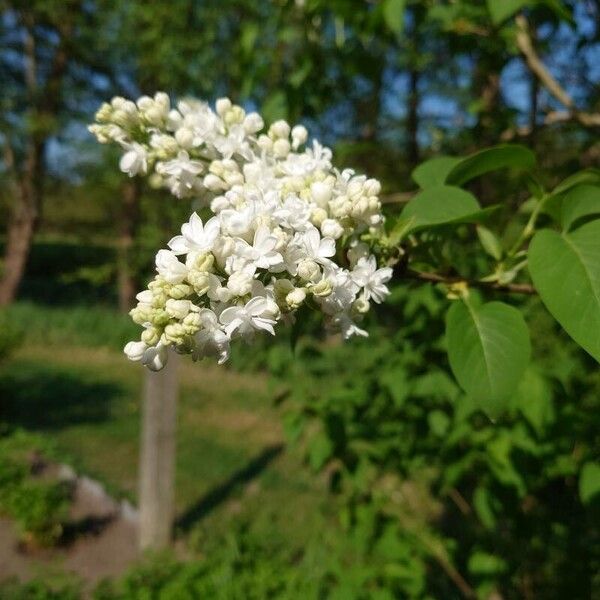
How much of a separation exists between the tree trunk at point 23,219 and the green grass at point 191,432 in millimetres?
1700

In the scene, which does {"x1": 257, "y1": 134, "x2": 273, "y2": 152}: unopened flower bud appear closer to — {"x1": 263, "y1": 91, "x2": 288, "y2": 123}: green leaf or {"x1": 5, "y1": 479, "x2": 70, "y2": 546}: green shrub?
A: {"x1": 263, "y1": 91, "x2": 288, "y2": 123}: green leaf

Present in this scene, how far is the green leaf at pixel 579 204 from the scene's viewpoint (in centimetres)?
86

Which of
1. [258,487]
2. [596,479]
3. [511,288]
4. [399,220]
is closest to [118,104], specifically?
[399,220]

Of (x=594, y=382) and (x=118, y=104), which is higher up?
(x=118, y=104)

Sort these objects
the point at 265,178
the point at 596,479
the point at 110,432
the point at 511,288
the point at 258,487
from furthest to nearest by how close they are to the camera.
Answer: the point at 110,432 < the point at 258,487 < the point at 596,479 < the point at 511,288 < the point at 265,178

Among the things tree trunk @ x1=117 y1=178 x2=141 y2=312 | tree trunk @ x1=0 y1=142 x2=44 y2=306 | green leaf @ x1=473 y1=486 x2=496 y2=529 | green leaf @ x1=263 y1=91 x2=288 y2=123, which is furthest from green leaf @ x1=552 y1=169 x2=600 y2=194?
tree trunk @ x1=0 y1=142 x2=44 y2=306

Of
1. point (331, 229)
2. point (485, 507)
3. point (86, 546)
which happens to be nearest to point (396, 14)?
point (331, 229)

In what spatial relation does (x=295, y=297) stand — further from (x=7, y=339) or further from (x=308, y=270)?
(x=7, y=339)

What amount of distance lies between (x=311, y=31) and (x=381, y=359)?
115cm

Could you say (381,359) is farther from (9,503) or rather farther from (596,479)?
(9,503)

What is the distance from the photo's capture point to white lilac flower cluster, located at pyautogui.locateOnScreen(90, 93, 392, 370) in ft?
2.32

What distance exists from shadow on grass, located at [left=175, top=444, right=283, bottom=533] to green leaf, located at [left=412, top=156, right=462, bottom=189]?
359cm

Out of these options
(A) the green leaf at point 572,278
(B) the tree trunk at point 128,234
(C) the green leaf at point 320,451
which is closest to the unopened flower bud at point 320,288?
(A) the green leaf at point 572,278

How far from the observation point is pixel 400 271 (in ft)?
3.02
